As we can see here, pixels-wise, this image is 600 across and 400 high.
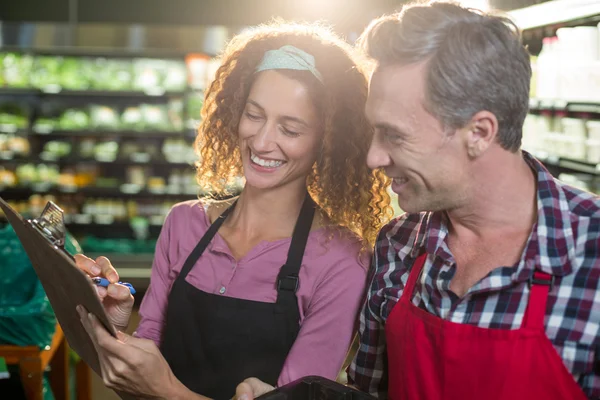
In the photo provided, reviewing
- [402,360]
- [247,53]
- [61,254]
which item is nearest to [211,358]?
[402,360]

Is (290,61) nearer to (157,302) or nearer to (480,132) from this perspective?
(480,132)

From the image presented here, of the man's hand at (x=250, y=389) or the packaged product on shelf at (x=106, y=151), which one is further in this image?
the packaged product on shelf at (x=106, y=151)

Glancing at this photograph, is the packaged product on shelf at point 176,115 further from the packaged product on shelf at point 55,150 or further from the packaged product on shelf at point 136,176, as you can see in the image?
the packaged product on shelf at point 55,150

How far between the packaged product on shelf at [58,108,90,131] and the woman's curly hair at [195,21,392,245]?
16.1 feet

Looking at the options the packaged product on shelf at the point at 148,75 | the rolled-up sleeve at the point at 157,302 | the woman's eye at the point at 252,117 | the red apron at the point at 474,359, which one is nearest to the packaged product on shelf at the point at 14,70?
the packaged product on shelf at the point at 148,75

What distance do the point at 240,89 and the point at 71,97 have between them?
5291 millimetres

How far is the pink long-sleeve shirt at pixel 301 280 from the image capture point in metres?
1.94

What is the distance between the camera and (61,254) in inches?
54.1

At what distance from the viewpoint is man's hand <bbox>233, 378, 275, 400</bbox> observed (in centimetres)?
167

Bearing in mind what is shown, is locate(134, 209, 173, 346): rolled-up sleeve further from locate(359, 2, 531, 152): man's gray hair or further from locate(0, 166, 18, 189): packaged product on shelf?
locate(0, 166, 18, 189): packaged product on shelf

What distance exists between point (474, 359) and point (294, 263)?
0.66 metres

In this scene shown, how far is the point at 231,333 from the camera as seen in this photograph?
2004mm

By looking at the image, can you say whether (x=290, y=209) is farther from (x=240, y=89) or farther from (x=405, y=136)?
(x=405, y=136)

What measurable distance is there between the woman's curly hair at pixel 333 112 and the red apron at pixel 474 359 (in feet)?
1.64
